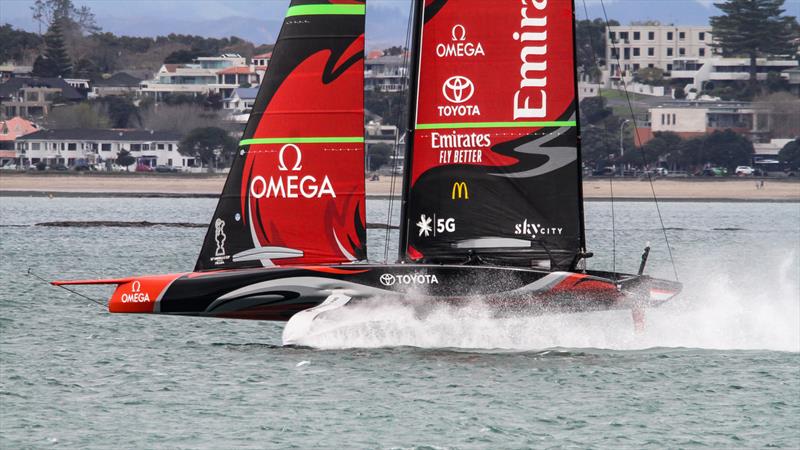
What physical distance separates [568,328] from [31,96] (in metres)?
130

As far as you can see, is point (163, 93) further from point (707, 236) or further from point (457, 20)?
point (457, 20)

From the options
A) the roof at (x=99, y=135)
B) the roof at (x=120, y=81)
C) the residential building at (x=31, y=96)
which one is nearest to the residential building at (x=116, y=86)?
the roof at (x=120, y=81)

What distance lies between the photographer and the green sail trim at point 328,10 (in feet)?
61.7

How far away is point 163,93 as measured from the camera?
6024 inches

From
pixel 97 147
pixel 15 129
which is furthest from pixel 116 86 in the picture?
pixel 97 147

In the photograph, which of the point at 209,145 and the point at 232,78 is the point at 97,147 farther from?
the point at 232,78

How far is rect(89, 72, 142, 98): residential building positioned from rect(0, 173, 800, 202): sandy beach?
54.2 m

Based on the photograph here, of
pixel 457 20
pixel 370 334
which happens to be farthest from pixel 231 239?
pixel 457 20

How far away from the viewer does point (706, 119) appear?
124 m

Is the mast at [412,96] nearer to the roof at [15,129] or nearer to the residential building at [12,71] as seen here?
the roof at [15,129]

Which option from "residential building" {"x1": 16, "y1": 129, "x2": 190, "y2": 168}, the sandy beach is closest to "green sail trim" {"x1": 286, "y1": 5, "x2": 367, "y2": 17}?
the sandy beach

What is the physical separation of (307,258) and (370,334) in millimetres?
1293

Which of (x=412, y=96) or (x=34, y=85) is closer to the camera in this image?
(x=412, y=96)

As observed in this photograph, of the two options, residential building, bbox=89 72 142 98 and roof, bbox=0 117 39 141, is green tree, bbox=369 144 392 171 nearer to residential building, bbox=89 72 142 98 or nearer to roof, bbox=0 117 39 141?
roof, bbox=0 117 39 141
